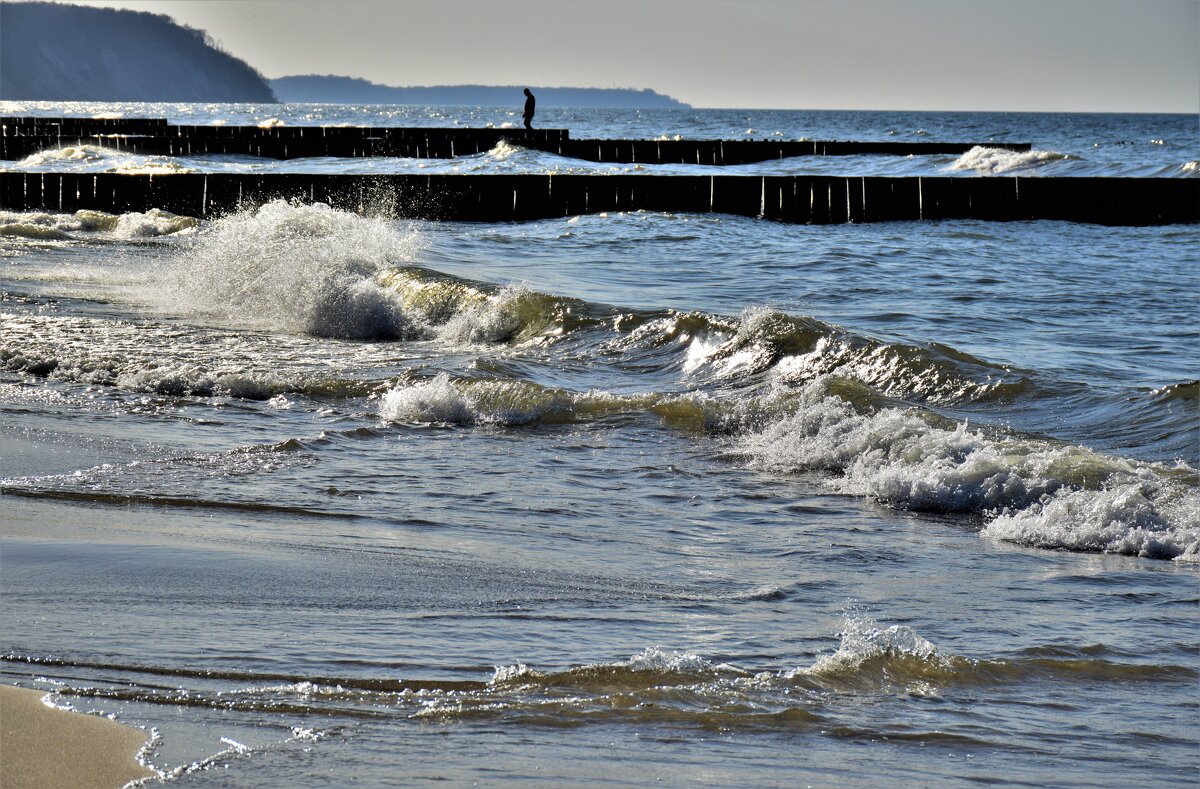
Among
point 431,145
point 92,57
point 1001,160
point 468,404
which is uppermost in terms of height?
point 92,57

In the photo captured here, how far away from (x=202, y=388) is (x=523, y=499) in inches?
118

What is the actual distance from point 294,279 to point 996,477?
7553 millimetres

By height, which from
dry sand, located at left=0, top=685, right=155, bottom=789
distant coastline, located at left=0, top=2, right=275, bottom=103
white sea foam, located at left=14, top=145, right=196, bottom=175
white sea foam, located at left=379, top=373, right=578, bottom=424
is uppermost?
distant coastline, located at left=0, top=2, right=275, bottom=103

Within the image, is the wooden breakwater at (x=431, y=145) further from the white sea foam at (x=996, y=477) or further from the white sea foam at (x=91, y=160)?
the white sea foam at (x=996, y=477)

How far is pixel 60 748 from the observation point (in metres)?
2.76

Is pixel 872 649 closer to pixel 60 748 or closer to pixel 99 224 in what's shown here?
pixel 60 748

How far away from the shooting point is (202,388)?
771 cm

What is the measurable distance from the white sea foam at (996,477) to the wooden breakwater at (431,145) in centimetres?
3298

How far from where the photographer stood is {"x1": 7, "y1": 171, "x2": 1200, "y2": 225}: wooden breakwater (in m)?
21.8

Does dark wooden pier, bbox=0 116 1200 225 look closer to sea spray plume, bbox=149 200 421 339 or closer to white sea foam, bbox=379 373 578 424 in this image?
sea spray plume, bbox=149 200 421 339

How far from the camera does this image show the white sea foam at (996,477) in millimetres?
5191

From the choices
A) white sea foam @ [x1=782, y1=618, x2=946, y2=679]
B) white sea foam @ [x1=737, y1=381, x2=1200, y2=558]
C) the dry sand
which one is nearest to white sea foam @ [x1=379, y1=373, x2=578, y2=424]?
white sea foam @ [x1=737, y1=381, x2=1200, y2=558]

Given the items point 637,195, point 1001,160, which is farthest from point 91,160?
point 1001,160

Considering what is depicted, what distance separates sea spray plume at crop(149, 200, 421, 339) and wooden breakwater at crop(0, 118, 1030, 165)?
2408 cm
